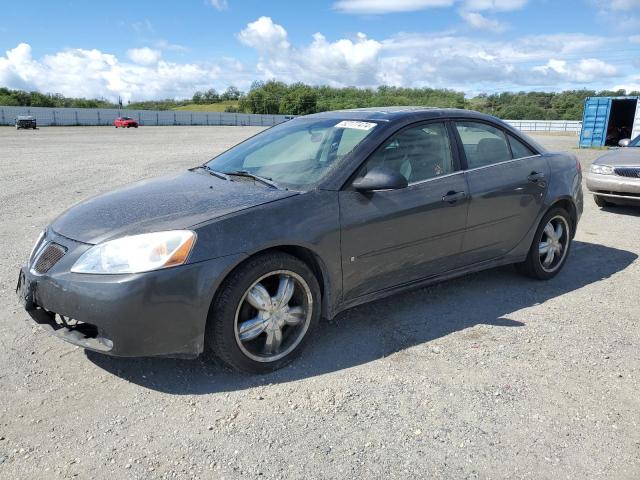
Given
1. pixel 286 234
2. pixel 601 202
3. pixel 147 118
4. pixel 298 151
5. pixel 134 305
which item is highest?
pixel 298 151

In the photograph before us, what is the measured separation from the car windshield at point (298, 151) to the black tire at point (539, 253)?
2.10 metres

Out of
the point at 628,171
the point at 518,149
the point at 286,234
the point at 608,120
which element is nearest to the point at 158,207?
the point at 286,234

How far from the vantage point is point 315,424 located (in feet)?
9.25

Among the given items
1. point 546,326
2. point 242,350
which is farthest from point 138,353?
point 546,326

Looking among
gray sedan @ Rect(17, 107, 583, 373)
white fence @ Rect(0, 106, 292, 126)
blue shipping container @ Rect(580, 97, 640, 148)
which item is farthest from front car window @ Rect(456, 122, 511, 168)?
white fence @ Rect(0, 106, 292, 126)

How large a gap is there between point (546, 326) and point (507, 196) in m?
1.14

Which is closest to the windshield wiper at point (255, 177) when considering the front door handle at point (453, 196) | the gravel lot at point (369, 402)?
the gravel lot at point (369, 402)

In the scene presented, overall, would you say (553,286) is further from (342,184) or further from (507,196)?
(342,184)

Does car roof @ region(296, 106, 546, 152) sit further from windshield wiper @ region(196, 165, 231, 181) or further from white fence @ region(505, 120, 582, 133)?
white fence @ region(505, 120, 582, 133)

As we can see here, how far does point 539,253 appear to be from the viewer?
5.05 m

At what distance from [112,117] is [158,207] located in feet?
198

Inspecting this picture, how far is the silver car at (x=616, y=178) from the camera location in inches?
324

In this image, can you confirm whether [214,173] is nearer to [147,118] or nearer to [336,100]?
[147,118]

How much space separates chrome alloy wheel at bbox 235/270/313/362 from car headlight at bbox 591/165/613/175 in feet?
23.1
